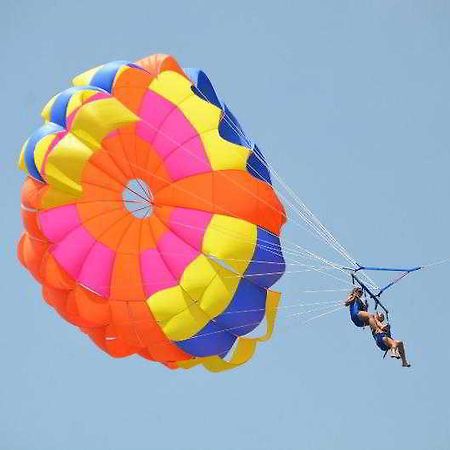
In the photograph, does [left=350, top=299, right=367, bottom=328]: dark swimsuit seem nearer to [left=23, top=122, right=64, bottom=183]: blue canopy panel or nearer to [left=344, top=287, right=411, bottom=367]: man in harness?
[left=344, top=287, right=411, bottom=367]: man in harness

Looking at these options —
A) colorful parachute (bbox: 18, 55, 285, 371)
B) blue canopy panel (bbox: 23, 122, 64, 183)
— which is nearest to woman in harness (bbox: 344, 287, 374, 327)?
colorful parachute (bbox: 18, 55, 285, 371)

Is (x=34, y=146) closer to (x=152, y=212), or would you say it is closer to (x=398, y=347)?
(x=152, y=212)

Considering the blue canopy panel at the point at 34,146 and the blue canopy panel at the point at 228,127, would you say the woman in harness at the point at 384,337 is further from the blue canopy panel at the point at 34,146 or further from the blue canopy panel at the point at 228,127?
the blue canopy panel at the point at 34,146

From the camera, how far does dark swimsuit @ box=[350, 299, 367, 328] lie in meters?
14.6

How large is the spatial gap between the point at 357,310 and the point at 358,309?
0.02 m

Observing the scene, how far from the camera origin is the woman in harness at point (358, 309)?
14.6 metres

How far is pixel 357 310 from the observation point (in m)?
14.7

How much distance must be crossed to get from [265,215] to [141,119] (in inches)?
84.9

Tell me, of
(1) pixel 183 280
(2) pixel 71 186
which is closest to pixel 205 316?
(1) pixel 183 280

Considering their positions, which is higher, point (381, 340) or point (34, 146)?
point (34, 146)

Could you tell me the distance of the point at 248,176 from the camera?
1567 centimetres

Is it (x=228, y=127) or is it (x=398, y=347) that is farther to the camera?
(x=228, y=127)

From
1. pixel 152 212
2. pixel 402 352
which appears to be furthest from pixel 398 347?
pixel 152 212

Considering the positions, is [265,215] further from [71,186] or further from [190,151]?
[71,186]
